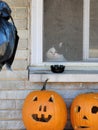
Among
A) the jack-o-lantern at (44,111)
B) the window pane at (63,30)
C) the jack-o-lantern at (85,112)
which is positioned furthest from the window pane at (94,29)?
the jack-o-lantern at (44,111)

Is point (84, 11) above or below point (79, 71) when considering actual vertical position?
above

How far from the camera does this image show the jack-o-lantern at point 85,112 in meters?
3.91

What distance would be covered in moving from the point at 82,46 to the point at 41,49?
511mm

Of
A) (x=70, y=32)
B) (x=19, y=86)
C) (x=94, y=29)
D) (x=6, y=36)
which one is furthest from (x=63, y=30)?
(x=6, y=36)

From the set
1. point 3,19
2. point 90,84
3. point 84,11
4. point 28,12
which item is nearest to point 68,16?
point 84,11

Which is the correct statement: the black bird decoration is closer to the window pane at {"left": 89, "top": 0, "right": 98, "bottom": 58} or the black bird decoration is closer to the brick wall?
the brick wall

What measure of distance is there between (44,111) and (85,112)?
44cm

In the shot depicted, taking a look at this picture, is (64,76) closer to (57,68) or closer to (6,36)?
(57,68)

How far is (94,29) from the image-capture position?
4434 mm

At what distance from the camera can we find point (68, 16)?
4.39 meters

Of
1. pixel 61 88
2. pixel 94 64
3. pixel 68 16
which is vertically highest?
pixel 68 16

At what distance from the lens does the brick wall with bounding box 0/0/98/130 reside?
4219 millimetres

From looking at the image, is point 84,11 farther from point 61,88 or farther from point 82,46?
point 61,88

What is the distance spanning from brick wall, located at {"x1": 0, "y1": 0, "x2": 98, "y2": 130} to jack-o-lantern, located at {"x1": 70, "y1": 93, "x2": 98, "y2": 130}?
30 centimetres
